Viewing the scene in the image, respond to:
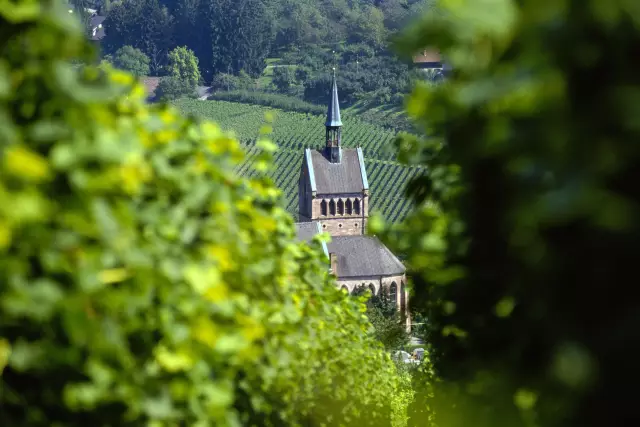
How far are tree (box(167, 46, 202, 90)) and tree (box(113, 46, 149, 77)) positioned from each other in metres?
3.51

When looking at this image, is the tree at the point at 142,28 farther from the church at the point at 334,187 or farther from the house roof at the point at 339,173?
the house roof at the point at 339,173

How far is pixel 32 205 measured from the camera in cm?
211

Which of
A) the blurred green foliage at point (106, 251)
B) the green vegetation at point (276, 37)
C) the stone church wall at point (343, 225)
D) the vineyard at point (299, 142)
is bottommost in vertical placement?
the stone church wall at point (343, 225)

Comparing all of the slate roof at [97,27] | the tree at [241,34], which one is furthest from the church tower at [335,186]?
the slate roof at [97,27]

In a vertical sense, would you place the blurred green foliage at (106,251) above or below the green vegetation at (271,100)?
above

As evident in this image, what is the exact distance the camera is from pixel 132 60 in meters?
128

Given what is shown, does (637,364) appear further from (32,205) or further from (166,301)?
(166,301)

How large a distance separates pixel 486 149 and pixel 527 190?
19 cm

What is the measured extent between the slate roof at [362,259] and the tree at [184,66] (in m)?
63.1

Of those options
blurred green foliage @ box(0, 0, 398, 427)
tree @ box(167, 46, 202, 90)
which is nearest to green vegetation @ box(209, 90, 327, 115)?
tree @ box(167, 46, 202, 90)

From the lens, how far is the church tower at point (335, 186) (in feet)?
216

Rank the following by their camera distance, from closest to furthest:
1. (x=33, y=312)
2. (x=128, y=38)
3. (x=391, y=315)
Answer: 1. (x=33, y=312)
2. (x=391, y=315)
3. (x=128, y=38)

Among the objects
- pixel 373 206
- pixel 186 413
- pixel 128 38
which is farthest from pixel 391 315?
pixel 128 38

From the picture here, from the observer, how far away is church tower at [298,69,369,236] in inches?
2596
